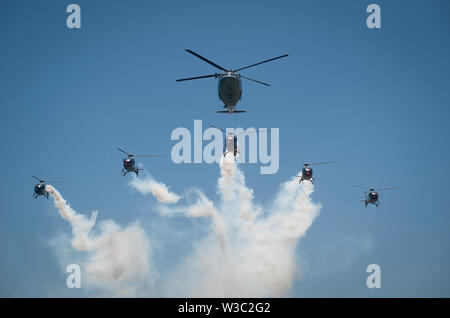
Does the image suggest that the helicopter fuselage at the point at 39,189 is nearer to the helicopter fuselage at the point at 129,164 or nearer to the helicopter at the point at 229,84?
the helicopter fuselage at the point at 129,164

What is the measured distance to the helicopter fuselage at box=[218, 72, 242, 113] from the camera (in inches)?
2019

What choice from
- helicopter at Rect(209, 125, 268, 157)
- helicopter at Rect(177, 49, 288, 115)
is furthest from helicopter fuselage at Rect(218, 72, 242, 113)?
helicopter at Rect(209, 125, 268, 157)

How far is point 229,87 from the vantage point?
51250 mm

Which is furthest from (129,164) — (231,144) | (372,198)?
(372,198)

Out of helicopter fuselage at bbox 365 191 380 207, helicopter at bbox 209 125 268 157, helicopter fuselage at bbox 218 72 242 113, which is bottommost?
helicopter fuselage at bbox 365 191 380 207

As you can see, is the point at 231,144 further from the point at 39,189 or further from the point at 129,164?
the point at 39,189

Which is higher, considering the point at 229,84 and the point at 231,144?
the point at 229,84

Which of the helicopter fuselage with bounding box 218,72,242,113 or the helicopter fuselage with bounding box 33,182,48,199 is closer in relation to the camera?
the helicopter fuselage with bounding box 218,72,242,113

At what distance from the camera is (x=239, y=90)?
52688mm

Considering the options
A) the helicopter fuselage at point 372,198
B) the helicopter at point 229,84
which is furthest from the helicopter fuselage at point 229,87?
the helicopter fuselage at point 372,198

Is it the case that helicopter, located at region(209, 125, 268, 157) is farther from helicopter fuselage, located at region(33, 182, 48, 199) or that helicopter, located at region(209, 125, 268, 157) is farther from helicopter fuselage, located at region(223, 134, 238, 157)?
helicopter fuselage, located at region(33, 182, 48, 199)
